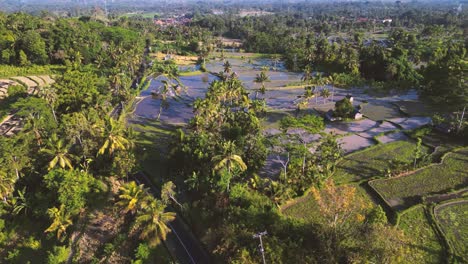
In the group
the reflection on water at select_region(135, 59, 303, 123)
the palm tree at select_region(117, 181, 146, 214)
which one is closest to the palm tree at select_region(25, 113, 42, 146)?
the palm tree at select_region(117, 181, 146, 214)

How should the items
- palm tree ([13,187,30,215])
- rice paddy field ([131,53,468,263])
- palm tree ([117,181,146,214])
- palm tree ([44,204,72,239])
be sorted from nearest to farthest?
palm tree ([117,181,146,214]) < palm tree ([44,204,72,239]) < rice paddy field ([131,53,468,263]) < palm tree ([13,187,30,215])

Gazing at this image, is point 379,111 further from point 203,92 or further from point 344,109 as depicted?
point 203,92

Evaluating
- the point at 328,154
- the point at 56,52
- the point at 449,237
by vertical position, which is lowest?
the point at 449,237

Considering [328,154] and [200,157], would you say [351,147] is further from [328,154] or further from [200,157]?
[200,157]

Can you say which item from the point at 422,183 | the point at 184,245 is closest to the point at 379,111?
the point at 422,183

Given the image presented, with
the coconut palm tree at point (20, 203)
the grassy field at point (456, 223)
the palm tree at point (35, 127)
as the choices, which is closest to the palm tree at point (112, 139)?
the coconut palm tree at point (20, 203)

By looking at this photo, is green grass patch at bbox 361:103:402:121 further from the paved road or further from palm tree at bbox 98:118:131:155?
palm tree at bbox 98:118:131:155

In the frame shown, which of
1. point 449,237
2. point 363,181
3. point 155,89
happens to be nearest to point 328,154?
point 363,181
